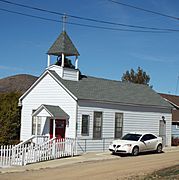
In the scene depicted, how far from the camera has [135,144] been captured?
28891 millimetres

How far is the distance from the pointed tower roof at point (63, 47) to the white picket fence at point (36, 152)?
23.2 ft

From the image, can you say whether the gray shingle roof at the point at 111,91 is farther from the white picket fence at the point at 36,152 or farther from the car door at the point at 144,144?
the car door at the point at 144,144

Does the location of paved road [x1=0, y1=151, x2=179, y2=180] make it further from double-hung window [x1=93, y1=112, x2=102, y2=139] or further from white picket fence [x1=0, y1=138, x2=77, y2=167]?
double-hung window [x1=93, y1=112, x2=102, y2=139]

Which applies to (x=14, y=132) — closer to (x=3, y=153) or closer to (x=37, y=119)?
(x=37, y=119)

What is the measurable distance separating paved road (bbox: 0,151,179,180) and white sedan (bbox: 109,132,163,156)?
62.8 inches

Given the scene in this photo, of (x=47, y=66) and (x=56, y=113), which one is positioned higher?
(x=47, y=66)

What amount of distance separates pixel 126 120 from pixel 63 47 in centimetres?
730

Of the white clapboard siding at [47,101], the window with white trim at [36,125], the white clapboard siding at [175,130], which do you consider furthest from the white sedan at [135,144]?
the white clapboard siding at [175,130]

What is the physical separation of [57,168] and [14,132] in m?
12.1

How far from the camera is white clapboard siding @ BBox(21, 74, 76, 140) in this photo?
30.4 meters

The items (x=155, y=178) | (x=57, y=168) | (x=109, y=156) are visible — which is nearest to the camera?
(x=155, y=178)

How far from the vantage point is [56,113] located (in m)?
30.0

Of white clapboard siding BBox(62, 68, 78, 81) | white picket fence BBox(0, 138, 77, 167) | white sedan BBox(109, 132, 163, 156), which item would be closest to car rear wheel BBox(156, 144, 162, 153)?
white sedan BBox(109, 132, 163, 156)

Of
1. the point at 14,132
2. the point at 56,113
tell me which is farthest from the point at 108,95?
the point at 14,132
